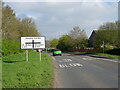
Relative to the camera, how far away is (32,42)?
74.9 ft

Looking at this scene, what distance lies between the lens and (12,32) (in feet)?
139

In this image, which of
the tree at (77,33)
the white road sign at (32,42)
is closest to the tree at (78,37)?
the tree at (77,33)

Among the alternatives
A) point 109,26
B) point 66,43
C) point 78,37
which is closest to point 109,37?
point 109,26

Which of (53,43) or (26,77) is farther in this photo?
(53,43)

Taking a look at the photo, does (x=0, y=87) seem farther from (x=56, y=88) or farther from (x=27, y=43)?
(x=27, y=43)

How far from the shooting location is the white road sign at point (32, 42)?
22658 millimetres

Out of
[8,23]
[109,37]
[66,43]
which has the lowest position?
[66,43]

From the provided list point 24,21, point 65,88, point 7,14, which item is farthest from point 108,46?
point 65,88

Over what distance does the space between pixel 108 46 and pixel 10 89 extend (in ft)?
164

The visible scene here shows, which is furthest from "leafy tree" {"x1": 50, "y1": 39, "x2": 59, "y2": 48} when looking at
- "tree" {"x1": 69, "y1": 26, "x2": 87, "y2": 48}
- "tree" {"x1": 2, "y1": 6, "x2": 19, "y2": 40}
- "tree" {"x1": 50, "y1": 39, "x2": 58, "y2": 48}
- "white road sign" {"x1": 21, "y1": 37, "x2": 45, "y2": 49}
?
"white road sign" {"x1": 21, "y1": 37, "x2": 45, "y2": 49}

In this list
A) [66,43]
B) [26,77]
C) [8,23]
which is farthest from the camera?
[66,43]

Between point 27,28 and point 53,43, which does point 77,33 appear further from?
point 53,43

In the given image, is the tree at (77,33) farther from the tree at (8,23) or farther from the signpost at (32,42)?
the signpost at (32,42)

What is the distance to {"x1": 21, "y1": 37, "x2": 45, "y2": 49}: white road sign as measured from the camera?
74.3 ft
